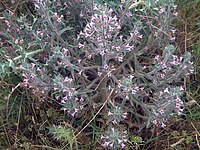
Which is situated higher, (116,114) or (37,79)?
(37,79)

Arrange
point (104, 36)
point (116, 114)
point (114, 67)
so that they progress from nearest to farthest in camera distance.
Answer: point (104, 36) → point (116, 114) → point (114, 67)

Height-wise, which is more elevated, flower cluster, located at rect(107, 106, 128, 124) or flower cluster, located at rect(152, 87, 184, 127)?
flower cluster, located at rect(107, 106, 128, 124)

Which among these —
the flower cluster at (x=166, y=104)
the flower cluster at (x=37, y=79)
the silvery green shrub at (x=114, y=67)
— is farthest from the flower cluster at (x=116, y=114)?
the flower cluster at (x=37, y=79)

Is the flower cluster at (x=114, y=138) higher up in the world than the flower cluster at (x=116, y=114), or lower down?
lower down

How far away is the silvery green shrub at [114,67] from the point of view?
1899 millimetres

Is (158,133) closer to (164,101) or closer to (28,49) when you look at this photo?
(164,101)

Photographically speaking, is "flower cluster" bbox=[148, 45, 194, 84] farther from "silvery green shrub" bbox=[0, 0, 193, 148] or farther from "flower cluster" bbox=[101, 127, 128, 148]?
"flower cluster" bbox=[101, 127, 128, 148]

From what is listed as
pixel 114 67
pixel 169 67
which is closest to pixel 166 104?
pixel 169 67

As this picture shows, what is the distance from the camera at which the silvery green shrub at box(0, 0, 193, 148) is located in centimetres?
190

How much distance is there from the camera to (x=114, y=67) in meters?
2.12

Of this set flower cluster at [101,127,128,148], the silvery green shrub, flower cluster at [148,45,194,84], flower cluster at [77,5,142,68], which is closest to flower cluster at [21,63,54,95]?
the silvery green shrub

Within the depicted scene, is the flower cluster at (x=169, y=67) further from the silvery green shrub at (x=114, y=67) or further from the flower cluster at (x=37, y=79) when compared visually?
the flower cluster at (x=37, y=79)

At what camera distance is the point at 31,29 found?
2.07 metres

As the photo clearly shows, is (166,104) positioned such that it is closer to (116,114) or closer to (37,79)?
(116,114)
